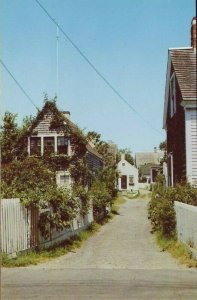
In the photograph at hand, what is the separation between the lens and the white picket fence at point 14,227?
1088cm

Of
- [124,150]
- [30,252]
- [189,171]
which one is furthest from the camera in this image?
[124,150]

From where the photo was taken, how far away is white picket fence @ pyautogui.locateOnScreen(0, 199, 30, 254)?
35.7ft

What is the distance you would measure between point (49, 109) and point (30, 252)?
60.7 ft

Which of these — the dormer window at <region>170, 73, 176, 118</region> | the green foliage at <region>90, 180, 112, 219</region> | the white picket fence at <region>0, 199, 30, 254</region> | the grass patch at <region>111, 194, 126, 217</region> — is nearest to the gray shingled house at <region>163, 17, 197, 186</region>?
the dormer window at <region>170, 73, 176, 118</region>

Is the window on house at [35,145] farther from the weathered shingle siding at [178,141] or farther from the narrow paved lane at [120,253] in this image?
the weathered shingle siding at [178,141]

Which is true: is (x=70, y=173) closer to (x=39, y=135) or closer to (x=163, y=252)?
(x=39, y=135)

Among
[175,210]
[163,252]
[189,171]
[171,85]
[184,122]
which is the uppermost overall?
[171,85]


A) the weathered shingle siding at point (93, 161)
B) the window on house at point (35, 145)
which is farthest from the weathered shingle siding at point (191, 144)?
the weathered shingle siding at point (93, 161)

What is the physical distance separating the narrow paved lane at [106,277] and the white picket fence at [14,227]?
3.10ft

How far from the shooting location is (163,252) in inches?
525

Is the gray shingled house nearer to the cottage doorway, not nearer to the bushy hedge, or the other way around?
the bushy hedge

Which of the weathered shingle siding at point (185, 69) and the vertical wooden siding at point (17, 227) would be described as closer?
the vertical wooden siding at point (17, 227)

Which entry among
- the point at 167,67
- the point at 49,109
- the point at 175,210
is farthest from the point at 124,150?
the point at 175,210

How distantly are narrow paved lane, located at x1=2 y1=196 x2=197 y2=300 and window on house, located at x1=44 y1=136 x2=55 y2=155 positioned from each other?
15110mm
